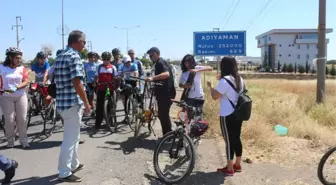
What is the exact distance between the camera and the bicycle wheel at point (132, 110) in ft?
26.6

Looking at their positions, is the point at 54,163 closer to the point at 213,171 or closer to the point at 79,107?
the point at 79,107

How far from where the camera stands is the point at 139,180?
17.2ft

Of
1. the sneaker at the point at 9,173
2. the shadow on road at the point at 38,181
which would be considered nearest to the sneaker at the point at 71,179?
the shadow on road at the point at 38,181

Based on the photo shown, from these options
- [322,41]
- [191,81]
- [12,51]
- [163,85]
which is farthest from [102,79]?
[322,41]

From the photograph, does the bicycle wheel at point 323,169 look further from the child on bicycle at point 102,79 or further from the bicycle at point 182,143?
the child on bicycle at point 102,79

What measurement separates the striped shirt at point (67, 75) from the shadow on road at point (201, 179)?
5.00 feet

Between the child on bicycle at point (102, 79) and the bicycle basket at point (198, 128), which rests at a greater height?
the child on bicycle at point (102, 79)

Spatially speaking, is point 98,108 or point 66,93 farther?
point 98,108

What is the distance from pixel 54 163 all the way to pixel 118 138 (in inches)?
81.4

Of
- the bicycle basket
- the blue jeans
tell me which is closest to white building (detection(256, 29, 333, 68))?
the bicycle basket

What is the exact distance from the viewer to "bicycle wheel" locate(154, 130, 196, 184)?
491cm

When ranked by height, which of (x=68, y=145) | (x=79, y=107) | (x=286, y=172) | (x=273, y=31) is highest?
(x=273, y=31)

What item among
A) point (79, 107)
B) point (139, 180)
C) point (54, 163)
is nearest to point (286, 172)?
point (139, 180)

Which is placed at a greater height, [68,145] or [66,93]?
[66,93]
